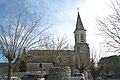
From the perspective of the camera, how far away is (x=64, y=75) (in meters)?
16.5

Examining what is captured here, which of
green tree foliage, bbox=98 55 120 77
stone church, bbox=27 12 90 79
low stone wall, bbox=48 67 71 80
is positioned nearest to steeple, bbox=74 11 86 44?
stone church, bbox=27 12 90 79

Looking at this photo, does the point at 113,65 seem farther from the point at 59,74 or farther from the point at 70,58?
the point at 59,74

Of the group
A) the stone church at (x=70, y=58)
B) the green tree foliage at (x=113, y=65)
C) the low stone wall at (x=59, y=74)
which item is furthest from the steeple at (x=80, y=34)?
the low stone wall at (x=59, y=74)

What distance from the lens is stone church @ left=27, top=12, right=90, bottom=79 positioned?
36000mm

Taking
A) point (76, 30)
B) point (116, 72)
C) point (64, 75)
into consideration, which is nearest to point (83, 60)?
point (116, 72)

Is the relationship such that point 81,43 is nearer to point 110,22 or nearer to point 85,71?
point 85,71

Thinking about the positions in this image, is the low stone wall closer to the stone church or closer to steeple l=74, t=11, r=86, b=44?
the stone church

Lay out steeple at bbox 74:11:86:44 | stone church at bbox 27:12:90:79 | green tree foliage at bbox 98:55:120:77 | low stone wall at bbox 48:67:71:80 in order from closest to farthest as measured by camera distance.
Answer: low stone wall at bbox 48:67:71:80 → stone church at bbox 27:12:90:79 → green tree foliage at bbox 98:55:120:77 → steeple at bbox 74:11:86:44

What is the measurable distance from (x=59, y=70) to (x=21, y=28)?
482 centimetres

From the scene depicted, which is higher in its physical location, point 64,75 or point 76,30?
point 76,30

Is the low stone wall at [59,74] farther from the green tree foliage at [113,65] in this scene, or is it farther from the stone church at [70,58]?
the green tree foliage at [113,65]

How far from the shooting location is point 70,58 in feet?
173

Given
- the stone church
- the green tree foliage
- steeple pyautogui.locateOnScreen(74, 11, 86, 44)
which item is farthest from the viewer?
steeple pyautogui.locateOnScreen(74, 11, 86, 44)

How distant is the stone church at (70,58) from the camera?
3600cm
